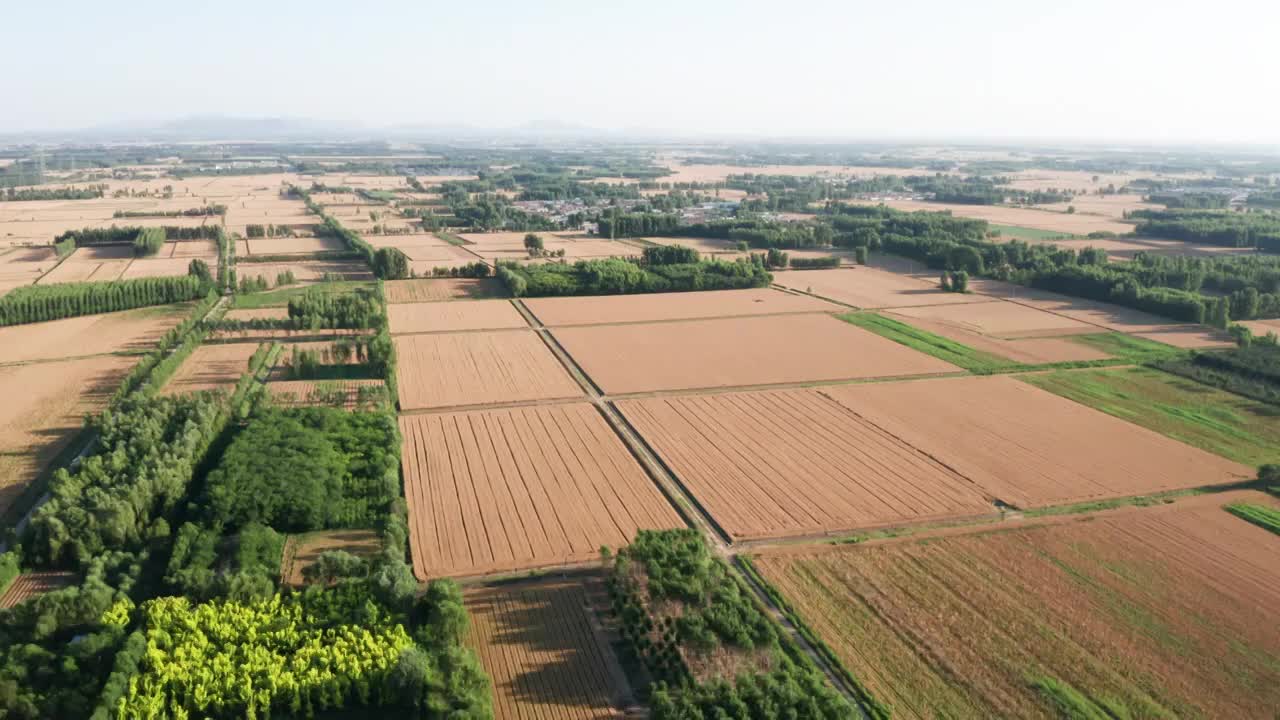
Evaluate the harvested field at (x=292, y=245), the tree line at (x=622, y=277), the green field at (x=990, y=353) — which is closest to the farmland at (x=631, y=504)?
the green field at (x=990, y=353)

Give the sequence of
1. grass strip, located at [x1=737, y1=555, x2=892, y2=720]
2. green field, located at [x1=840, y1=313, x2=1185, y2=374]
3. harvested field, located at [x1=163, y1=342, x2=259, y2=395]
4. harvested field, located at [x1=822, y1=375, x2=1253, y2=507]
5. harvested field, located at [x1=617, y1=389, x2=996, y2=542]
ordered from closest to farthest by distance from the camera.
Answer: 1. grass strip, located at [x1=737, y1=555, x2=892, y2=720]
2. harvested field, located at [x1=617, y1=389, x2=996, y2=542]
3. harvested field, located at [x1=822, y1=375, x2=1253, y2=507]
4. harvested field, located at [x1=163, y1=342, x2=259, y2=395]
5. green field, located at [x1=840, y1=313, x2=1185, y2=374]

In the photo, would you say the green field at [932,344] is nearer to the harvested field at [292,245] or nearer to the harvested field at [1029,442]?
the harvested field at [1029,442]

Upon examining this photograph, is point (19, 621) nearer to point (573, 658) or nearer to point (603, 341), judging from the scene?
point (573, 658)

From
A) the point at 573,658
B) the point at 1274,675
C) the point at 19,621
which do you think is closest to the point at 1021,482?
the point at 1274,675

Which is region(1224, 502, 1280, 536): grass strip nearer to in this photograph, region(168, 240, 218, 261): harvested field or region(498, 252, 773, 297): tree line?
region(498, 252, 773, 297): tree line

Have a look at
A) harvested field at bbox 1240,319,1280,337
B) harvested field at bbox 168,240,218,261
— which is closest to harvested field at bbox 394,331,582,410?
harvested field at bbox 168,240,218,261

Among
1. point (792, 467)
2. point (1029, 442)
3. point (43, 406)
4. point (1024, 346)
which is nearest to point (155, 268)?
point (43, 406)
